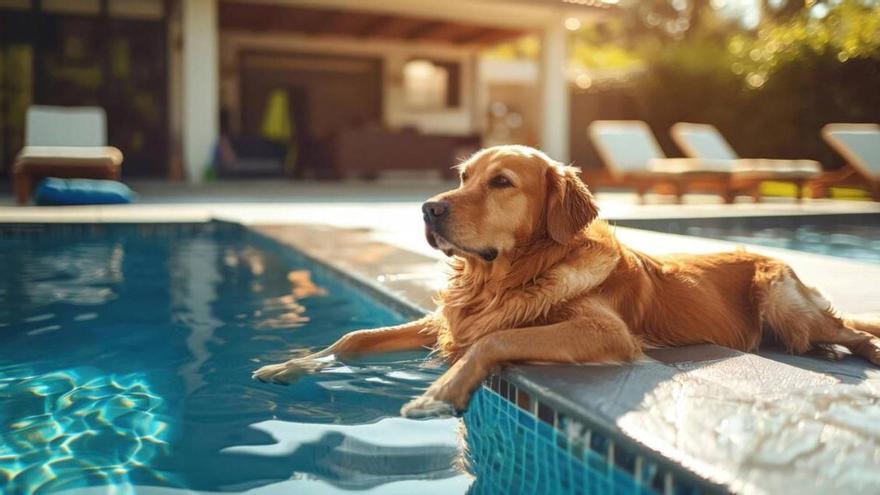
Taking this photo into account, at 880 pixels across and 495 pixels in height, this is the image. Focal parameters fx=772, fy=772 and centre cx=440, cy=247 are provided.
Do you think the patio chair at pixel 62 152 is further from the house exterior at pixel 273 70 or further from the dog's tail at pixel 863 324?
the dog's tail at pixel 863 324

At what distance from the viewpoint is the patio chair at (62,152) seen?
936 centimetres

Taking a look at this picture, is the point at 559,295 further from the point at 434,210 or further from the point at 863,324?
the point at 863,324

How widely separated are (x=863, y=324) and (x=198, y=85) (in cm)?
1272

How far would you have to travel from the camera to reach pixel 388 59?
777 inches

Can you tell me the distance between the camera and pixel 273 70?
1936 centimetres

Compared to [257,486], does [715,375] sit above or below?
above

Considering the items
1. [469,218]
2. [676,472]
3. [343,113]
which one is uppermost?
[343,113]

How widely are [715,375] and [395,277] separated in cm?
225

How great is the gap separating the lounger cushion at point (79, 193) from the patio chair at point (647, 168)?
6978 mm

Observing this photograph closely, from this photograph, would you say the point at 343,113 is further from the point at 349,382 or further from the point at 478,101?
the point at 349,382

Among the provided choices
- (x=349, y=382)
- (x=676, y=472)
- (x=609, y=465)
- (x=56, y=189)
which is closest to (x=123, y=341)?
(x=349, y=382)

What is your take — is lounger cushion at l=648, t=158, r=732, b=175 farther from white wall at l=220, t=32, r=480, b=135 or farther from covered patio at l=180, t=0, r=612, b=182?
white wall at l=220, t=32, r=480, b=135

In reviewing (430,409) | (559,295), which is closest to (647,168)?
(559,295)

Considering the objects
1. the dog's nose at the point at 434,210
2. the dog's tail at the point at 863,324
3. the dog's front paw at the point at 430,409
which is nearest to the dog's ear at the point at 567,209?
the dog's nose at the point at 434,210
